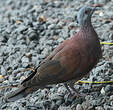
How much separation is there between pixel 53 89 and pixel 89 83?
543mm

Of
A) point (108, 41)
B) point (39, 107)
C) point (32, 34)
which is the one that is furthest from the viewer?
point (32, 34)

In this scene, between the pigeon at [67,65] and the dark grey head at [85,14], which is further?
the dark grey head at [85,14]

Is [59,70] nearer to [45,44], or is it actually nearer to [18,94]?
[18,94]

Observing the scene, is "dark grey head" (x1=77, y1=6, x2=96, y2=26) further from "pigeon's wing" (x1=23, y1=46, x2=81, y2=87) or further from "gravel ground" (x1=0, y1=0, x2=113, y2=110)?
"gravel ground" (x1=0, y1=0, x2=113, y2=110)

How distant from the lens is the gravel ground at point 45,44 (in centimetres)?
438

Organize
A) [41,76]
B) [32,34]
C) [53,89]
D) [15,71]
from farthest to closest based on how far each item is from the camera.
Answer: [32,34], [15,71], [53,89], [41,76]

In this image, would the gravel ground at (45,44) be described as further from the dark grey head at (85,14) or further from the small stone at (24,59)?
the dark grey head at (85,14)

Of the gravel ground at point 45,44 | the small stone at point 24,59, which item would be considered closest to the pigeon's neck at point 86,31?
the gravel ground at point 45,44

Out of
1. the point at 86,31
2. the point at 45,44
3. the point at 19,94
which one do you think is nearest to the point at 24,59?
the point at 45,44

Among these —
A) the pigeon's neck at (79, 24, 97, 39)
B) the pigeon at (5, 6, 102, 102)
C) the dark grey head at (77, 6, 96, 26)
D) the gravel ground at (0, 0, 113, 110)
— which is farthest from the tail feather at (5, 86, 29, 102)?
the dark grey head at (77, 6, 96, 26)

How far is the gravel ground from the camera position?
438 cm

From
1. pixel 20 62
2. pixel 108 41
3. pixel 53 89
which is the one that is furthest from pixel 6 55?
pixel 108 41

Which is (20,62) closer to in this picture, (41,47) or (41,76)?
(41,47)

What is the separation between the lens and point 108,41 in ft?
18.6
